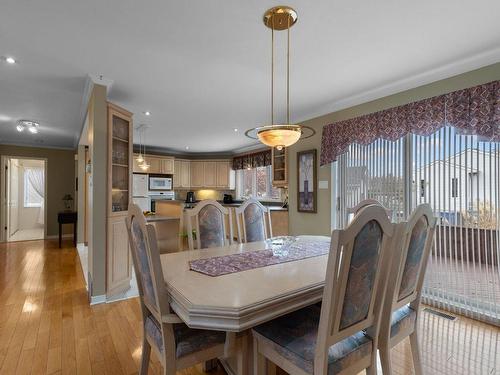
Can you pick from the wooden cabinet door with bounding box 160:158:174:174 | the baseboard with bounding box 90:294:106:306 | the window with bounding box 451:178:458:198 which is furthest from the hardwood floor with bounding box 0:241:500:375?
the wooden cabinet door with bounding box 160:158:174:174

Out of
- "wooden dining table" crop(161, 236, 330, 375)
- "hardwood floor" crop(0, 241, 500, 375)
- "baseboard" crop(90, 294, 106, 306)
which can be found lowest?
"hardwood floor" crop(0, 241, 500, 375)

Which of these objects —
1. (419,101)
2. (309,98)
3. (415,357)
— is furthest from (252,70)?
(415,357)

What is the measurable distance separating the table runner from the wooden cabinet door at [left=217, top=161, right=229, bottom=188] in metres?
5.38

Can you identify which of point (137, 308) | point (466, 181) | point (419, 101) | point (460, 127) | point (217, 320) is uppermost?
point (419, 101)

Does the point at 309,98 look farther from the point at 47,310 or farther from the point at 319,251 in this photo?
the point at 47,310

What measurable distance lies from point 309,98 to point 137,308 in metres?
3.23

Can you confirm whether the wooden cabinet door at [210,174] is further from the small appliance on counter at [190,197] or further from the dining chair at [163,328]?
the dining chair at [163,328]

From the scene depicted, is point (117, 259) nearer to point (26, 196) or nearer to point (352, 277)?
point (352, 277)

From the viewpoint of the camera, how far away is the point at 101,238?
2959 mm

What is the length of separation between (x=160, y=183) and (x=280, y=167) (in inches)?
140

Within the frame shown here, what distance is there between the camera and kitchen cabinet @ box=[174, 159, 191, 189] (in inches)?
296

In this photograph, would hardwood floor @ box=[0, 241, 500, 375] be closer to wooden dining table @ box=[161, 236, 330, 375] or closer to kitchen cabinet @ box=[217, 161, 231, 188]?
wooden dining table @ box=[161, 236, 330, 375]

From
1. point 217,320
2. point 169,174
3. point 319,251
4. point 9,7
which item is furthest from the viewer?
point 169,174

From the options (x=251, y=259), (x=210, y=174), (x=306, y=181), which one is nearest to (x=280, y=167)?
(x=306, y=181)
